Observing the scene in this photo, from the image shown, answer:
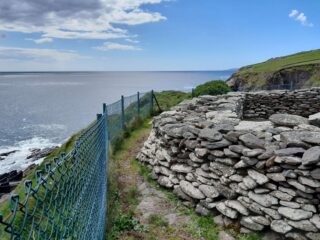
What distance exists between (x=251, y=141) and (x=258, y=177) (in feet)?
2.30

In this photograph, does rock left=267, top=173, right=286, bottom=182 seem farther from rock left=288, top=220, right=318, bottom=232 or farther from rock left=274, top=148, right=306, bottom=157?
rock left=288, top=220, right=318, bottom=232

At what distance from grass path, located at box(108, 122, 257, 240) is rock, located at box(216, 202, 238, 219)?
28 cm

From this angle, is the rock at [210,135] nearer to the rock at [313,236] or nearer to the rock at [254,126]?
the rock at [254,126]

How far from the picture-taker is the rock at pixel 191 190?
6.43m

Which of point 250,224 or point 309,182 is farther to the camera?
point 250,224

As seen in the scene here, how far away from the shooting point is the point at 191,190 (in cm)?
662

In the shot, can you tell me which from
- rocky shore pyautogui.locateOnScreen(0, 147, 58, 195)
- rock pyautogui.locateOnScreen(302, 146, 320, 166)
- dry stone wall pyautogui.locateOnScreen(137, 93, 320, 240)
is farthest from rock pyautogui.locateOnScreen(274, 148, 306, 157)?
rocky shore pyautogui.locateOnScreen(0, 147, 58, 195)

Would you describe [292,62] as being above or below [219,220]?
above

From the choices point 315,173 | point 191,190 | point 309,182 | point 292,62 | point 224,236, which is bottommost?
point 224,236

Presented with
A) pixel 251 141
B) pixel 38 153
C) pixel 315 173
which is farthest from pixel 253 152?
pixel 38 153

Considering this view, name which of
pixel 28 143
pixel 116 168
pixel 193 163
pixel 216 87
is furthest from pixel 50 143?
pixel 193 163

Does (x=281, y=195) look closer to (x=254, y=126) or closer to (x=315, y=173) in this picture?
(x=315, y=173)

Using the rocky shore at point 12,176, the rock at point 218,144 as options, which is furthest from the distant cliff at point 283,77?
the rock at point 218,144

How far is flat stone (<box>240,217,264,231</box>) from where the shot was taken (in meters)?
5.38
